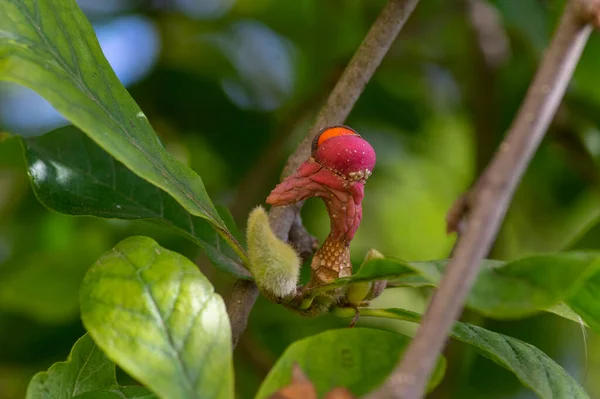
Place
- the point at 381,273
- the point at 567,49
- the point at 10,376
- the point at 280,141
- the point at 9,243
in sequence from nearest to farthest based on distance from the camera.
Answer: the point at 567,49
the point at 381,273
the point at 280,141
the point at 10,376
the point at 9,243

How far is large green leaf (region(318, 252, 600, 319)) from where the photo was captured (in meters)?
0.54

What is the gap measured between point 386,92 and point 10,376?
105cm

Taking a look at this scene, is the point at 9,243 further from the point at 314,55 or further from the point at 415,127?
the point at 415,127

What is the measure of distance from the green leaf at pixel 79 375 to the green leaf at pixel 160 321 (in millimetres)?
131

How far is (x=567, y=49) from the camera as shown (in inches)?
20.5

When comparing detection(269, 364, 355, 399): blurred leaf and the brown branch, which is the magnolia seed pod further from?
the brown branch

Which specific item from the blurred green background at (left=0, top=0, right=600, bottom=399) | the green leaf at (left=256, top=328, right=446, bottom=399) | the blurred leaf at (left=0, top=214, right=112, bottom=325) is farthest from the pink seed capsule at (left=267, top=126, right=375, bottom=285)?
the blurred leaf at (left=0, top=214, right=112, bottom=325)

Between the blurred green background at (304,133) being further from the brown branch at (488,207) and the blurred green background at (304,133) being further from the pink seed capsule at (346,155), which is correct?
the brown branch at (488,207)

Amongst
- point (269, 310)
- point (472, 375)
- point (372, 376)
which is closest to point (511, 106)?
point (472, 375)

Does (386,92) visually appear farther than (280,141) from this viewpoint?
Yes

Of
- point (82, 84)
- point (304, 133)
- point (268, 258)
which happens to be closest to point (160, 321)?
point (268, 258)

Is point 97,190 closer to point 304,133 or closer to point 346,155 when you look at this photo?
point 346,155

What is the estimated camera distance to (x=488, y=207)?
1.56ft

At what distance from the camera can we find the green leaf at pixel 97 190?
81 cm
